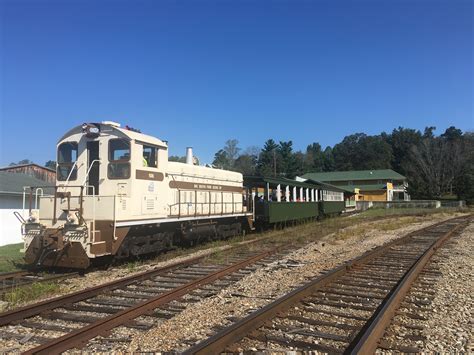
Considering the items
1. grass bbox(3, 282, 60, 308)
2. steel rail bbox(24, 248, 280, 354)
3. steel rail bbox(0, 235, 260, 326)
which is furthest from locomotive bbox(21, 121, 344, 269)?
steel rail bbox(24, 248, 280, 354)

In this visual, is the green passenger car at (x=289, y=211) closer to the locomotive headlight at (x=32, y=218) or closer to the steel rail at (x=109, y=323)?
the locomotive headlight at (x=32, y=218)

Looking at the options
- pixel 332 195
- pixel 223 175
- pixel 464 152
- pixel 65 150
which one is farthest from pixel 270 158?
pixel 65 150

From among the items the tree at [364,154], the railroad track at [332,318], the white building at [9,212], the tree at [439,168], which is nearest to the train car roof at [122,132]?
the railroad track at [332,318]

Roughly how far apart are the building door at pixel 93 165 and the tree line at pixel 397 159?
34597 mm

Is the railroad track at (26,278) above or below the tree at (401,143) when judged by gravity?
below

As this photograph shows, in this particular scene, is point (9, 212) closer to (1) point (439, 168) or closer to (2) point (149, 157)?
(2) point (149, 157)

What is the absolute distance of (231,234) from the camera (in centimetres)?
1764

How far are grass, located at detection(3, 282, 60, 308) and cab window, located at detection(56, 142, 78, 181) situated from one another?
13.2 ft

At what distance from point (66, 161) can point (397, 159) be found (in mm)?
128735

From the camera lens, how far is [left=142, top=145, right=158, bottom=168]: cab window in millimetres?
11809

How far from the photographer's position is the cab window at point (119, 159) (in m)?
11.2

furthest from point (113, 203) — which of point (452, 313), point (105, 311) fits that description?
point (452, 313)

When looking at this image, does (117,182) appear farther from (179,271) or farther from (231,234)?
(231,234)

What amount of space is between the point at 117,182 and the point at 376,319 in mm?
8034
